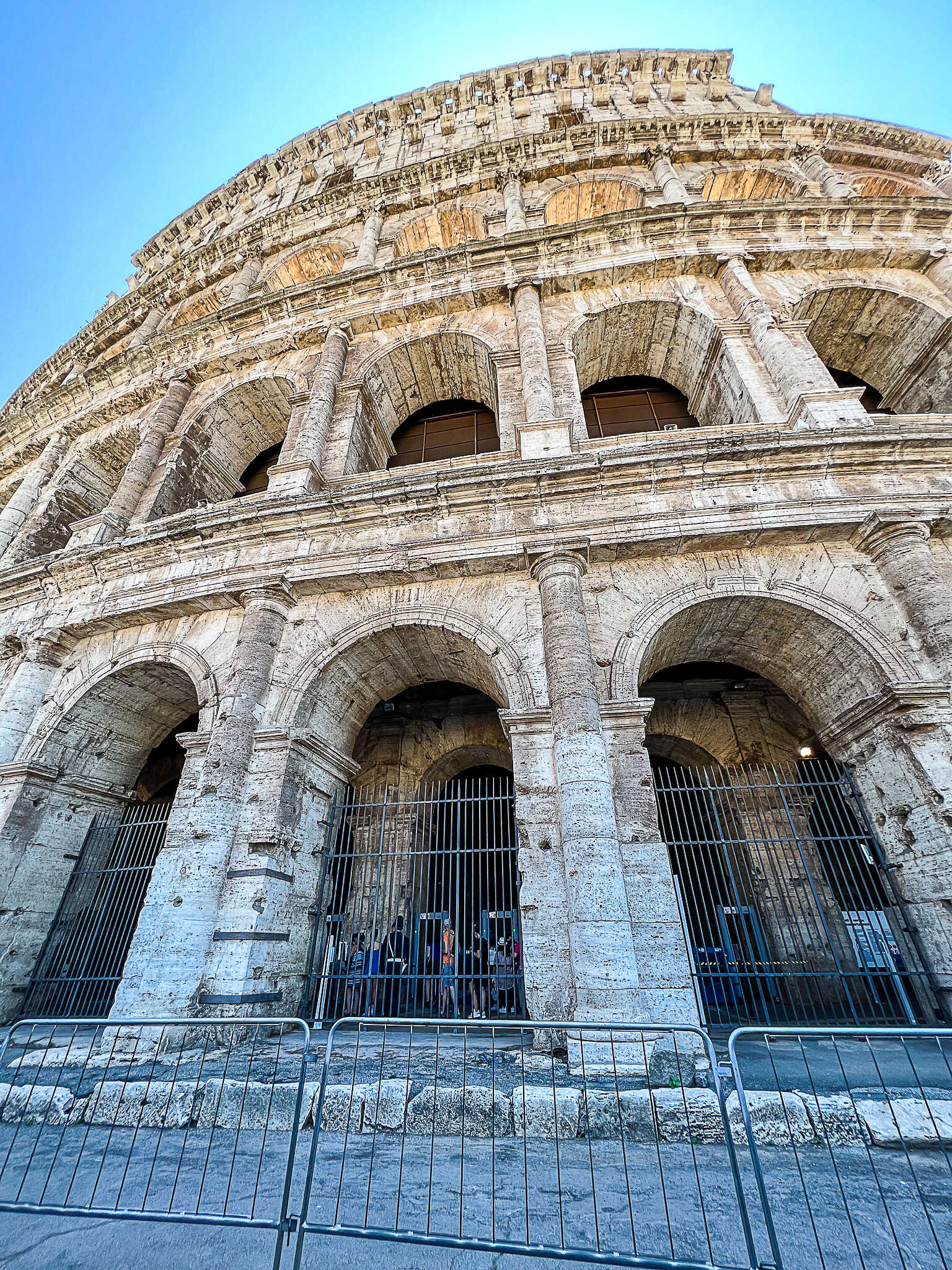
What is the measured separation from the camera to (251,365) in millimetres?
11445

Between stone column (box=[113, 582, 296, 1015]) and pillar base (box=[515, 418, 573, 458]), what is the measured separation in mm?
4208

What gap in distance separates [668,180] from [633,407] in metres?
5.53

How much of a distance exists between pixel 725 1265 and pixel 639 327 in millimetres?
11380

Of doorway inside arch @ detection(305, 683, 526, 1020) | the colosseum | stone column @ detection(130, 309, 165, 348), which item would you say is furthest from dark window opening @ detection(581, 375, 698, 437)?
stone column @ detection(130, 309, 165, 348)

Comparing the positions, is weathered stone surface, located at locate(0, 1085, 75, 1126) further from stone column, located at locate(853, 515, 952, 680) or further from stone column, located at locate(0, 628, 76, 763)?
stone column, located at locate(853, 515, 952, 680)

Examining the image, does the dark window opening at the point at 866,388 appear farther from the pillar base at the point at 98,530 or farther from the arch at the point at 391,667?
the pillar base at the point at 98,530

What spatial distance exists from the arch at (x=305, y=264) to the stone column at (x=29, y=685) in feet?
35.0

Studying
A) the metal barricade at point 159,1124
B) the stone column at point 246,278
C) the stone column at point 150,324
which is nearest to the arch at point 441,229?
the stone column at point 246,278

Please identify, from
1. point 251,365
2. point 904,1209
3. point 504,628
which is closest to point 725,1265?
point 904,1209

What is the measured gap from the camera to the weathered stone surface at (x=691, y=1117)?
3535 mm

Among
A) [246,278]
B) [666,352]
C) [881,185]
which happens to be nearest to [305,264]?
[246,278]

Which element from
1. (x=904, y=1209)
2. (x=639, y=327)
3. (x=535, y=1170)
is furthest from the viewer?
(x=639, y=327)

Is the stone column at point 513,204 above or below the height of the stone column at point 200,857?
above

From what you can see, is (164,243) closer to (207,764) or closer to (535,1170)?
(207,764)
